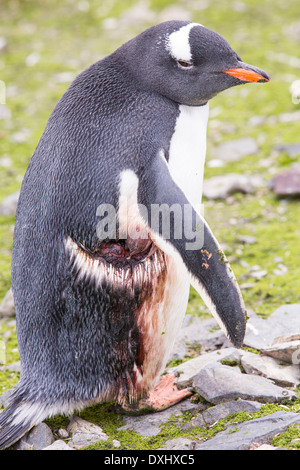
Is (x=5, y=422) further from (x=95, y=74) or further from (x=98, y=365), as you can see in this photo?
(x=95, y=74)

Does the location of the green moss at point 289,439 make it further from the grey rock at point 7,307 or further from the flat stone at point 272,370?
the grey rock at point 7,307

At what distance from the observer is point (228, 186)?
15.9ft

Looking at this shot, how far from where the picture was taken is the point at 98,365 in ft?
8.68

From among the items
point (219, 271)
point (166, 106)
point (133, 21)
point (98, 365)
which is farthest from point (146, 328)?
point (133, 21)

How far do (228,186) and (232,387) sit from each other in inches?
94.3

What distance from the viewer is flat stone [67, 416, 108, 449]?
2.54 m

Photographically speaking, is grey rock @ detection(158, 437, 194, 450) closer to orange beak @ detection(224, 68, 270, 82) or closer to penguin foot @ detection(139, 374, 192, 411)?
penguin foot @ detection(139, 374, 192, 411)

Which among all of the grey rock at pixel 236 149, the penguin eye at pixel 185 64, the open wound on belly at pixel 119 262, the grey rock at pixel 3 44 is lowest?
the open wound on belly at pixel 119 262

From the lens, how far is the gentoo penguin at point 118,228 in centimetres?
246

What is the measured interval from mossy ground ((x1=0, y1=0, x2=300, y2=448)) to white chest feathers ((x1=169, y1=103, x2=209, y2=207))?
3.15 ft

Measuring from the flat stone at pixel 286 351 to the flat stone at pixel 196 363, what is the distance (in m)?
0.14

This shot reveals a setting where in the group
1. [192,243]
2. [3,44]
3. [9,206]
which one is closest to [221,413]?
[192,243]

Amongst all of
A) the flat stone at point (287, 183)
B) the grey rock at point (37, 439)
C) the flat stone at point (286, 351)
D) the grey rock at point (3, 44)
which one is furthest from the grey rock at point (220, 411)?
the grey rock at point (3, 44)

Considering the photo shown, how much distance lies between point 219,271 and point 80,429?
2.68 feet
